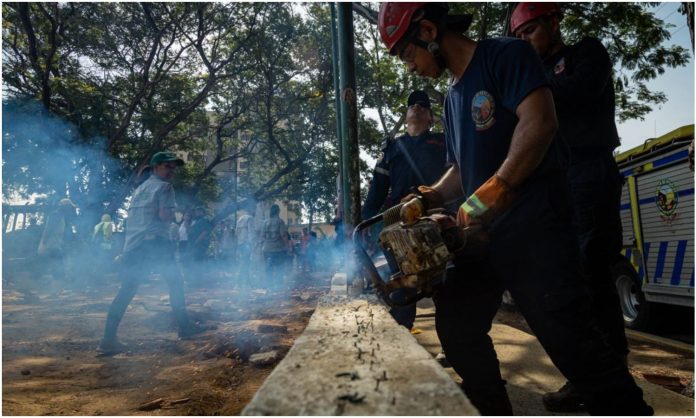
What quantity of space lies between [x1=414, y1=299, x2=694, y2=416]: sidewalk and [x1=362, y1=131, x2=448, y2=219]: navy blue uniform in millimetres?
1464

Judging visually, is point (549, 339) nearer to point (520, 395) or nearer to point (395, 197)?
point (520, 395)

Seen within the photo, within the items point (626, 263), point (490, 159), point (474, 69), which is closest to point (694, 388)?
point (490, 159)

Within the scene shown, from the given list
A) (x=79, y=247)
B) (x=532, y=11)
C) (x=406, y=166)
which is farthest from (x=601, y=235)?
(x=79, y=247)

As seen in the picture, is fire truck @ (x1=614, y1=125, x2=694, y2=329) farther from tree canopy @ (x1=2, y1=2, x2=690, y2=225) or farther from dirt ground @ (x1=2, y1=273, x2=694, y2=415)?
tree canopy @ (x1=2, y1=2, x2=690, y2=225)

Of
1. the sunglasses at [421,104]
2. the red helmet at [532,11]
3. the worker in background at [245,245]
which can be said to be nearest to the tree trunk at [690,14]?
the red helmet at [532,11]

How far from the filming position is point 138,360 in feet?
13.4

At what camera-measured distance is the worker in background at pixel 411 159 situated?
3674 millimetres

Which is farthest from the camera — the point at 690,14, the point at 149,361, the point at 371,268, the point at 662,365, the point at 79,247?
the point at 79,247

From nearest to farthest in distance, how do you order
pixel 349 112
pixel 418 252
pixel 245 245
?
pixel 418 252 < pixel 349 112 < pixel 245 245

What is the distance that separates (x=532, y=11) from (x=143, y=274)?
173 inches

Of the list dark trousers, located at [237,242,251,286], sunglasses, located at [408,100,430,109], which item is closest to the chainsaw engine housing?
sunglasses, located at [408,100,430,109]

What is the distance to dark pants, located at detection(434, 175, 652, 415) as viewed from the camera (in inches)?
56.7

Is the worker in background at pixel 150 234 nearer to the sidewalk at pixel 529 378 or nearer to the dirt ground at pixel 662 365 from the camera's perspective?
the sidewalk at pixel 529 378

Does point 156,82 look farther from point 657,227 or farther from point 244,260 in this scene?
point 657,227
